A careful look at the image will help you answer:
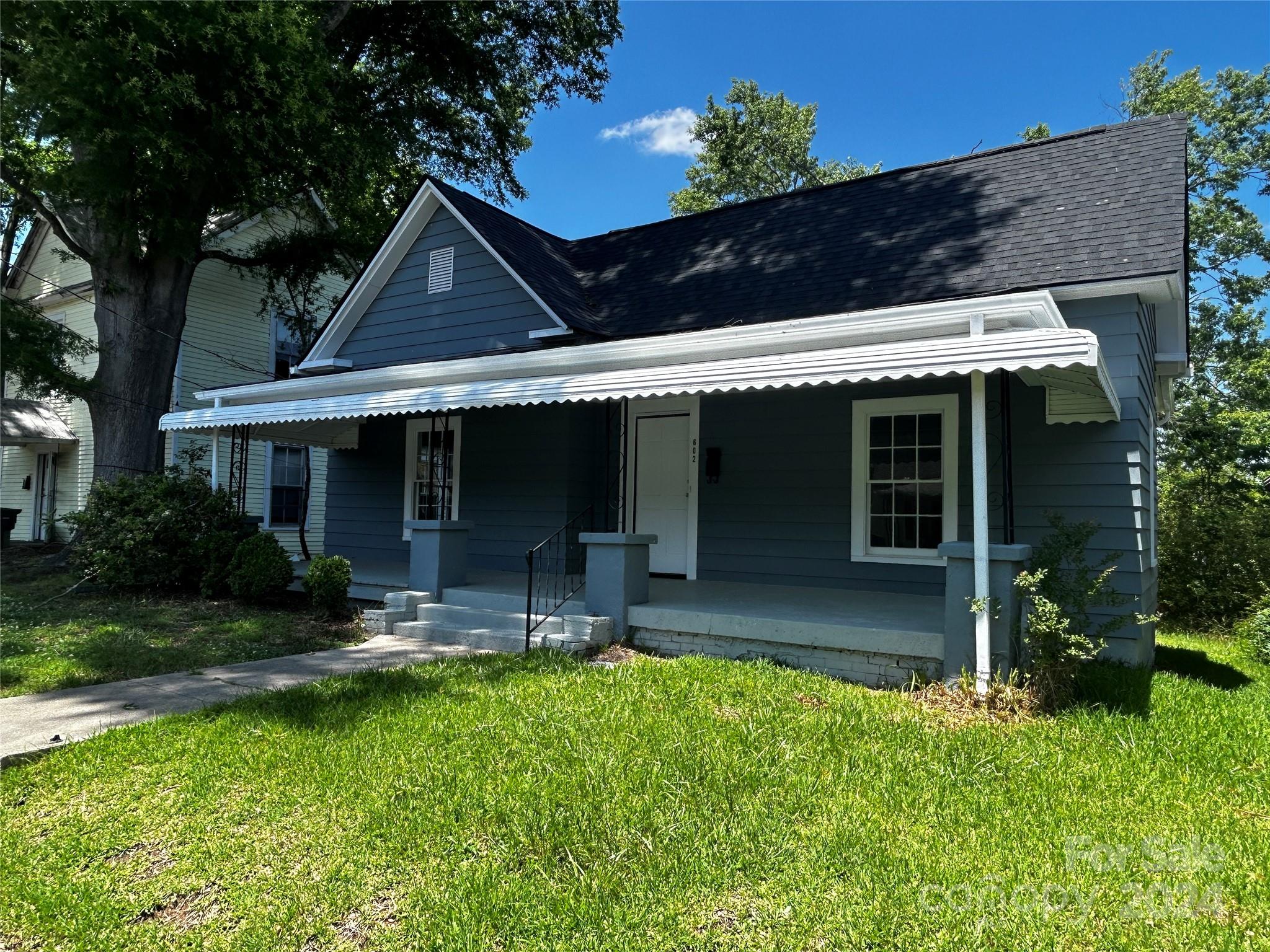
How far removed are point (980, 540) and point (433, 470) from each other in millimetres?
7585

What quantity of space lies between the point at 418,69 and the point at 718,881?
58.1ft

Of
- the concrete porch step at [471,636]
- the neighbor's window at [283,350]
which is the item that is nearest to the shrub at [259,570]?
the concrete porch step at [471,636]

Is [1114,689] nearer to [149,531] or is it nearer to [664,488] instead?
→ [664,488]

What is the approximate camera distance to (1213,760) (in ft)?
14.2

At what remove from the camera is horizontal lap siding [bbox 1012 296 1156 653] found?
672cm

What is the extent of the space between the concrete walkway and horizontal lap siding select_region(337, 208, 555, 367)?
4.85 meters

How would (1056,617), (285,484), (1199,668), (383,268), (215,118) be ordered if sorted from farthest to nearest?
(285,484) → (383,268) → (215,118) → (1199,668) → (1056,617)

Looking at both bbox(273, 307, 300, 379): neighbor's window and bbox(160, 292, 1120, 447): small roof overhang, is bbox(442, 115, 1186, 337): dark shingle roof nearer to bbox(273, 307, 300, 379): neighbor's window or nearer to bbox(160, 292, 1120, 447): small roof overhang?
bbox(160, 292, 1120, 447): small roof overhang

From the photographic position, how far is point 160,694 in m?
5.69

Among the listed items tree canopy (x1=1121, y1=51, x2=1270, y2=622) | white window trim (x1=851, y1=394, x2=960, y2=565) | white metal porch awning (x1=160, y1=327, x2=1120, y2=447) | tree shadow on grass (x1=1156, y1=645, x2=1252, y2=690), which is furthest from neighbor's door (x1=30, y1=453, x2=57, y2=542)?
tree canopy (x1=1121, y1=51, x2=1270, y2=622)

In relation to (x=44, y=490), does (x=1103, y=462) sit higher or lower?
higher

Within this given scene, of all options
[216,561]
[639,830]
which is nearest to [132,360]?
[216,561]

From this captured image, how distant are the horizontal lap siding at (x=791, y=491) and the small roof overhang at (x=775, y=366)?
1.99 meters

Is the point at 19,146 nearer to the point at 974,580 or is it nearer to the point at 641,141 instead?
the point at 974,580
